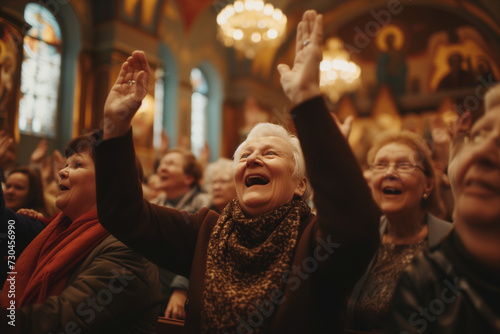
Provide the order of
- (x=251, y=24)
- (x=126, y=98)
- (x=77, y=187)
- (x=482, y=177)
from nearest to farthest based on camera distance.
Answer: (x=482, y=177) < (x=126, y=98) < (x=77, y=187) < (x=251, y=24)

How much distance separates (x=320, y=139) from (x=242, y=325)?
2.26 ft

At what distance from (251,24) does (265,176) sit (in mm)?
7804

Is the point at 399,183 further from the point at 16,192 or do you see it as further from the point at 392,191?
the point at 16,192

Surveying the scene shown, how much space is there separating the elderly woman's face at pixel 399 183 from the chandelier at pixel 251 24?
23.6 feet

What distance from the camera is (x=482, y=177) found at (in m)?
1.03

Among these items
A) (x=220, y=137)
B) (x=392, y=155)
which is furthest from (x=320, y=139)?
(x=220, y=137)

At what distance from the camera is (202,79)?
12.8m

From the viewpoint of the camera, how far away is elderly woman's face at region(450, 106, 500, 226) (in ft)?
3.32

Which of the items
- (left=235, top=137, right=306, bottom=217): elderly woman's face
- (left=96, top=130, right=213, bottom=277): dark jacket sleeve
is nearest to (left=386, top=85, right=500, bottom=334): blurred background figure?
(left=235, top=137, right=306, bottom=217): elderly woman's face

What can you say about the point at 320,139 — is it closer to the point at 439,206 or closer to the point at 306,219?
the point at 306,219

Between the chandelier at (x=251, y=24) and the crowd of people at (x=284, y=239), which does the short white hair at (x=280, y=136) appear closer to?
the crowd of people at (x=284, y=239)

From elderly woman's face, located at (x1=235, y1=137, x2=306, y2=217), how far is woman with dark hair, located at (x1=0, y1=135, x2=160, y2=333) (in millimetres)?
612

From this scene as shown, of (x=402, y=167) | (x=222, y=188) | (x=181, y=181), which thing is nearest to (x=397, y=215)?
(x=402, y=167)

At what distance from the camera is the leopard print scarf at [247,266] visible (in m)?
1.46
